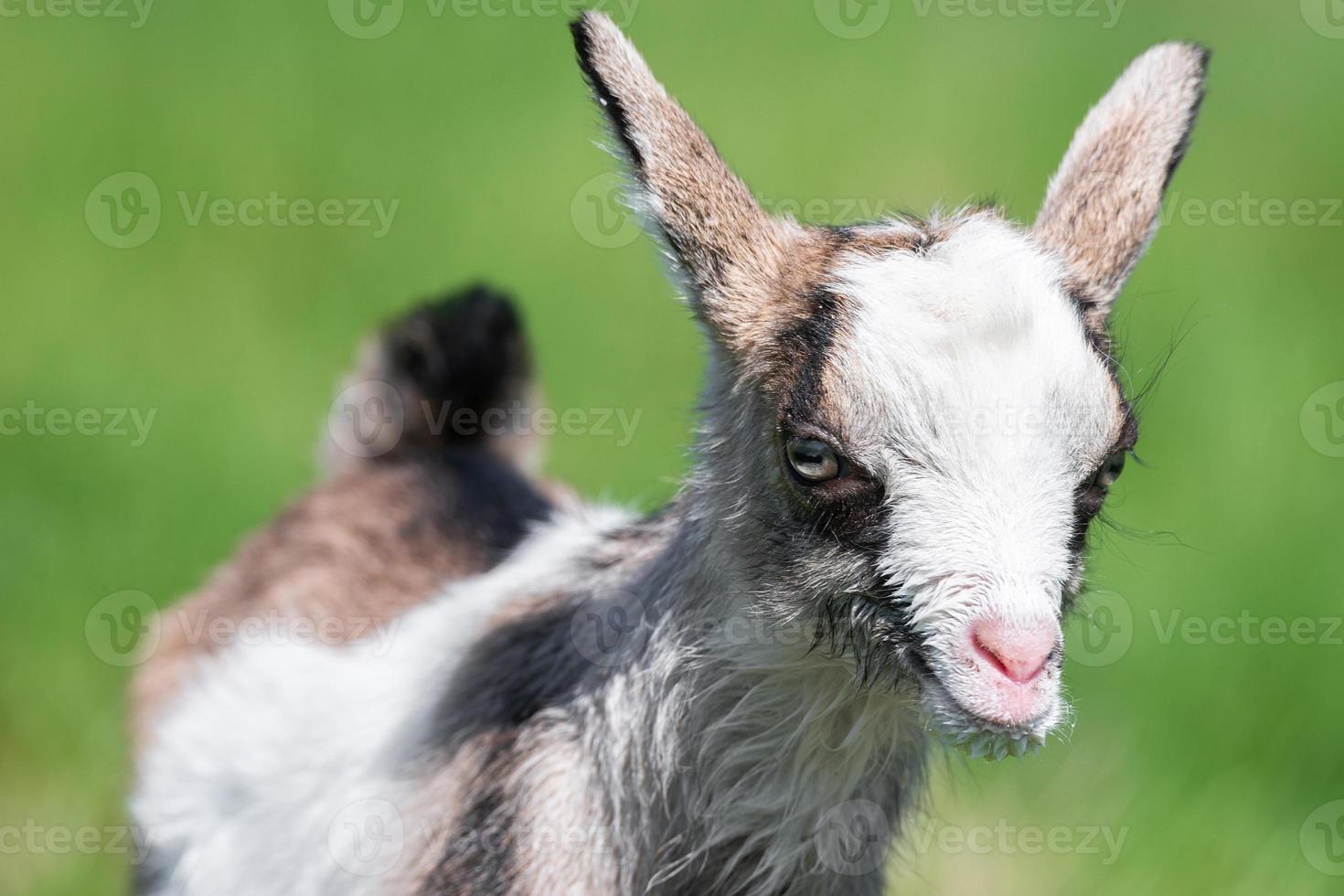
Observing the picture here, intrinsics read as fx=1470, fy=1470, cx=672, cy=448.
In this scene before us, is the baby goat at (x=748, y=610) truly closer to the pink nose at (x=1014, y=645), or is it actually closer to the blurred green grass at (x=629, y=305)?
the pink nose at (x=1014, y=645)

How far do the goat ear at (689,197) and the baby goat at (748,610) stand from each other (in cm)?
1

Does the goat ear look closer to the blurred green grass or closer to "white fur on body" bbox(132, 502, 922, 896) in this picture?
the blurred green grass

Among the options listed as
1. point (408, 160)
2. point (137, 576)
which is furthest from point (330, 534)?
point (408, 160)

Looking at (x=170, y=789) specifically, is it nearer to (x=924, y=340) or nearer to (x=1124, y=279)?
(x=924, y=340)

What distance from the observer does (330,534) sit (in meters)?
6.55

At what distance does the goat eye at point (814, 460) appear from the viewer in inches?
160

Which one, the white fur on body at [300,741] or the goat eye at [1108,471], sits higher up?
the goat eye at [1108,471]

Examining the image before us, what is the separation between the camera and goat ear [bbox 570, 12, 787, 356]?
4441mm

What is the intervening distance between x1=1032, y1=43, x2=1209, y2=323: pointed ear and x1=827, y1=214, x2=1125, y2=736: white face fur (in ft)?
2.84

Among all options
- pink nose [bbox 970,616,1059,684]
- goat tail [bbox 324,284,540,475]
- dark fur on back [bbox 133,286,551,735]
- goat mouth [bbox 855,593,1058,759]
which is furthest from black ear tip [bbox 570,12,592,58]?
goat tail [bbox 324,284,540,475]

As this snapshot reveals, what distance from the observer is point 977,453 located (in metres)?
3.89

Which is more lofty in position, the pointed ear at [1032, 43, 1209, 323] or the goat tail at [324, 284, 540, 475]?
the pointed ear at [1032, 43, 1209, 323]

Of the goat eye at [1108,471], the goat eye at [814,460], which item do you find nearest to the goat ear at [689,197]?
the goat eye at [814,460]

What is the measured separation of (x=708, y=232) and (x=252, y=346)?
25.3ft
